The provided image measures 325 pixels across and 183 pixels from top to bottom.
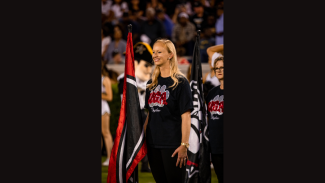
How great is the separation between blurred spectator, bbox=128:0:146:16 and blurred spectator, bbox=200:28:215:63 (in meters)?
2.46

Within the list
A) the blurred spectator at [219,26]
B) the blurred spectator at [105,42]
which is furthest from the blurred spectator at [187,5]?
the blurred spectator at [105,42]

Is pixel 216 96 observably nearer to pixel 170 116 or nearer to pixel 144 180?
pixel 170 116

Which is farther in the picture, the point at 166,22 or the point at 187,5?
the point at 187,5

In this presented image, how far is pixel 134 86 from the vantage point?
313cm

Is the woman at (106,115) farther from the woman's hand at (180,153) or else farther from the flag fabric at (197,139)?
the woman's hand at (180,153)

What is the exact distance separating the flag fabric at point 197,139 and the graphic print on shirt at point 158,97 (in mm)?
382

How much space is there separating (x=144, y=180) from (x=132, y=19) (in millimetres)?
5166

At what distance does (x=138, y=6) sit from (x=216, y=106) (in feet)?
21.5

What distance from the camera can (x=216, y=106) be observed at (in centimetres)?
333

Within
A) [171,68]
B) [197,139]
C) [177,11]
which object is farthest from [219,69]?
[177,11]

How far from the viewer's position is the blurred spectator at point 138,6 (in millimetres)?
9186

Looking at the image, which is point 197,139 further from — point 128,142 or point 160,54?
point 160,54

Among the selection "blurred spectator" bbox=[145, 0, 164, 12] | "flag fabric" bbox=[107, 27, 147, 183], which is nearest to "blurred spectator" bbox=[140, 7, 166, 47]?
"blurred spectator" bbox=[145, 0, 164, 12]

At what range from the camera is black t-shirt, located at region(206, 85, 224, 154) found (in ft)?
10.8
